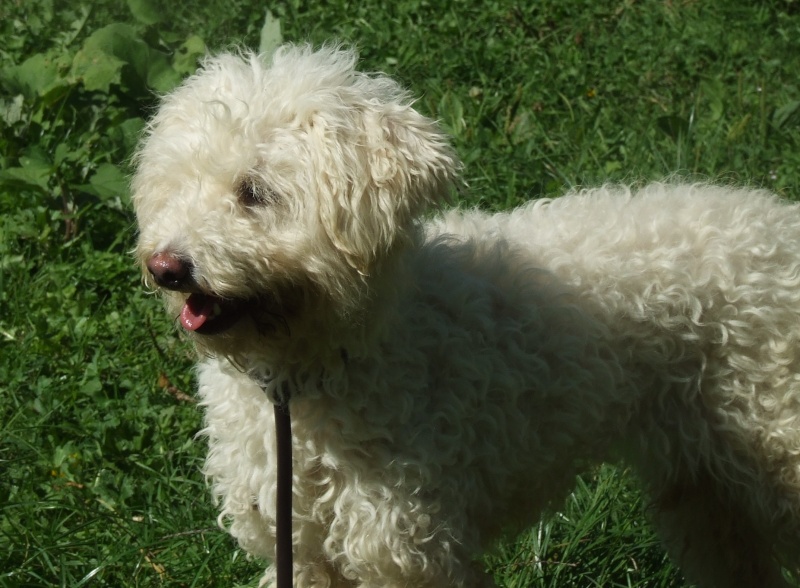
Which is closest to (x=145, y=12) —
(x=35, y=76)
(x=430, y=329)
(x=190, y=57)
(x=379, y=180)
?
(x=190, y=57)

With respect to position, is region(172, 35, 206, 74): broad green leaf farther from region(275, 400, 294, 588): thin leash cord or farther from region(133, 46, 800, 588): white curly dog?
region(275, 400, 294, 588): thin leash cord

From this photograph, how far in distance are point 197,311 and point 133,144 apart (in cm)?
280

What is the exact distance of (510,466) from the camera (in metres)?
3.26

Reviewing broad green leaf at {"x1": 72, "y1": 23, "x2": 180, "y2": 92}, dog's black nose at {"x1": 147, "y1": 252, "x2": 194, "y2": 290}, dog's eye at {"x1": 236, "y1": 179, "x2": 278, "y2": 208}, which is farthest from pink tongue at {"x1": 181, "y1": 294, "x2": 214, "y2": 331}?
broad green leaf at {"x1": 72, "y1": 23, "x2": 180, "y2": 92}

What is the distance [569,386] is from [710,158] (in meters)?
2.66

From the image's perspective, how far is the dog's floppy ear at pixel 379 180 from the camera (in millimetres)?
2752

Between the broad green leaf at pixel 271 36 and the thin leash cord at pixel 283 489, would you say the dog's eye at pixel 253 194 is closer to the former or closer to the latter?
the thin leash cord at pixel 283 489

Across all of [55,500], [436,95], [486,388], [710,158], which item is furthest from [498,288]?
[436,95]

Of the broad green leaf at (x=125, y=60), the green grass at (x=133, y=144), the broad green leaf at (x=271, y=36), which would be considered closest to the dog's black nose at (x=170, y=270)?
the green grass at (x=133, y=144)

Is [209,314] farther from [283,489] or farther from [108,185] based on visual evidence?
[108,185]

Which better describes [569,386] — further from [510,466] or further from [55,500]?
[55,500]

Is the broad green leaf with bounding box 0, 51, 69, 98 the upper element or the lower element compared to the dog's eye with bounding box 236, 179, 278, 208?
lower

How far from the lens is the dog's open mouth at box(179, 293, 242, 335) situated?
2.72 metres

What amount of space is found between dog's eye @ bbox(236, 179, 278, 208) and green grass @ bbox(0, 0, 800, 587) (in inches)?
56.8
